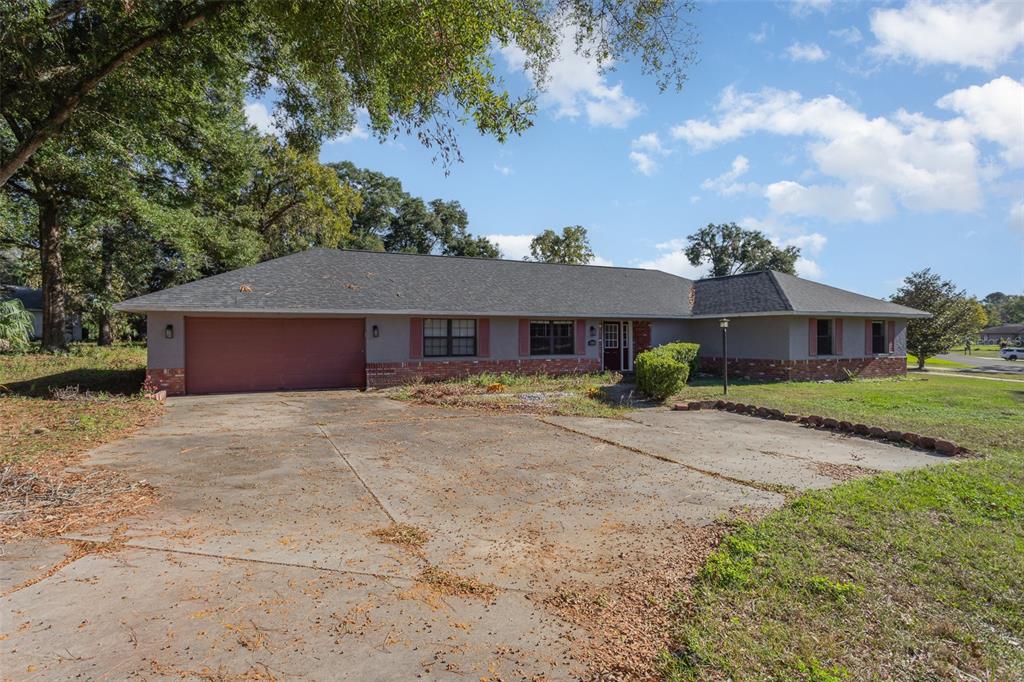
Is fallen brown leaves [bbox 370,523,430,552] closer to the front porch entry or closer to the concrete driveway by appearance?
the concrete driveway

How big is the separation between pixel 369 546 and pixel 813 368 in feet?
58.9

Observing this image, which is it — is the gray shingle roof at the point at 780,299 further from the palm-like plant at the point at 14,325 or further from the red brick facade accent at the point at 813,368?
the palm-like plant at the point at 14,325

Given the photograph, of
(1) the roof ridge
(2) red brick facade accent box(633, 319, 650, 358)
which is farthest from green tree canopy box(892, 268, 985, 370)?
(2) red brick facade accent box(633, 319, 650, 358)

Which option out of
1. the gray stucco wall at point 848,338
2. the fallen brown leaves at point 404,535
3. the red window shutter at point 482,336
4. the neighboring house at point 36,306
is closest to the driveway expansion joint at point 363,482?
the fallen brown leaves at point 404,535

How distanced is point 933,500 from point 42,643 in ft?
23.9

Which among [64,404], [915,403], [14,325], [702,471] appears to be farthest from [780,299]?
[64,404]

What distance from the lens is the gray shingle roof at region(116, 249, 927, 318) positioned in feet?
45.1

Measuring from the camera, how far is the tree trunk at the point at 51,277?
62.2 ft

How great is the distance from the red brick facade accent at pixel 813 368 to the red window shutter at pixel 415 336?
11573 mm

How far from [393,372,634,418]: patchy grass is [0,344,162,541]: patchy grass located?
20.2 ft

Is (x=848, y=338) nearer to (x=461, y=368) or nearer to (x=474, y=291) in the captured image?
(x=474, y=291)

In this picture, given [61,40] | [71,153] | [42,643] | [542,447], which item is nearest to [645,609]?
[42,643]

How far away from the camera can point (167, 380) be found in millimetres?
13023

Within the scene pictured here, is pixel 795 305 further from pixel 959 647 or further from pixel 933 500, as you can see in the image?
pixel 959 647
